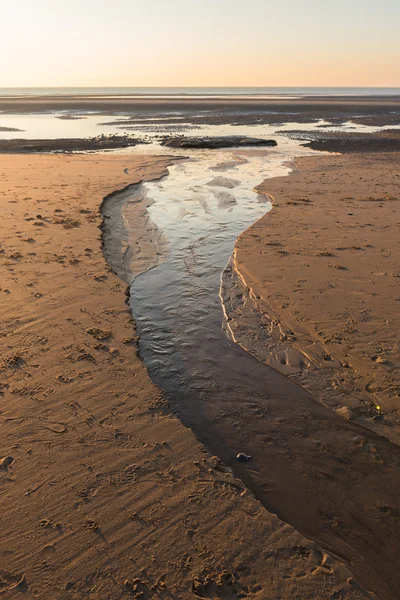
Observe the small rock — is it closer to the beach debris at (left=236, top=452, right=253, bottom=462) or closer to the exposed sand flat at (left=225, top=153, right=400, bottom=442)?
the exposed sand flat at (left=225, top=153, right=400, bottom=442)

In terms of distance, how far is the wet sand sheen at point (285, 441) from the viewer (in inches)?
152

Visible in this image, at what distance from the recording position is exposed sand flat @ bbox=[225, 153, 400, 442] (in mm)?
5885

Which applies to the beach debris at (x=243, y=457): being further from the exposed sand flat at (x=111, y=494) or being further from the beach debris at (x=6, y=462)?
the beach debris at (x=6, y=462)

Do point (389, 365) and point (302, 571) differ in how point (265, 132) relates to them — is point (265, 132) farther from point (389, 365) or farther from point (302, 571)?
point (302, 571)

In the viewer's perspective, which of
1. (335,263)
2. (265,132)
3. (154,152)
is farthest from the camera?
(265,132)

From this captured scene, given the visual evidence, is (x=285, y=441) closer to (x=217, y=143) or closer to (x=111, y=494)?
(x=111, y=494)

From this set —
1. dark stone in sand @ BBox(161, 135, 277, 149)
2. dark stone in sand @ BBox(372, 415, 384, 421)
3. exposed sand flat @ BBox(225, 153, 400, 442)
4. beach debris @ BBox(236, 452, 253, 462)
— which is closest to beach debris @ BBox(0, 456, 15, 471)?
beach debris @ BBox(236, 452, 253, 462)

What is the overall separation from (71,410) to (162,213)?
10.6 metres

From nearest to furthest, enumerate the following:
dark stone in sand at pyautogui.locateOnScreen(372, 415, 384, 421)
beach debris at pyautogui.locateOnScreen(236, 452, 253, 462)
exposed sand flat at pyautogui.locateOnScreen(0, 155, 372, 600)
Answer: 1. exposed sand flat at pyautogui.locateOnScreen(0, 155, 372, 600)
2. beach debris at pyautogui.locateOnScreen(236, 452, 253, 462)
3. dark stone in sand at pyautogui.locateOnScreen(372, 415, 384, 421)

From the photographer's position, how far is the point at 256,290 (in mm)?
8594

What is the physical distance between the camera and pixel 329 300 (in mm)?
7879

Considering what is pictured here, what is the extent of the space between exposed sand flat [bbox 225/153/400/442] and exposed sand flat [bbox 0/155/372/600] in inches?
85.0

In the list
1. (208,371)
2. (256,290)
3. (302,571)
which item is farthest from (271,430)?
(256,290)

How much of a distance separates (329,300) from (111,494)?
542cm
